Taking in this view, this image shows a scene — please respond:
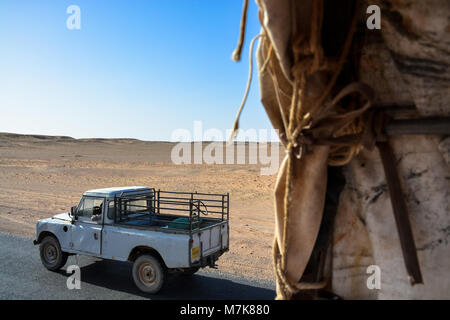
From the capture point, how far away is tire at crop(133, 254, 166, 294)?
22.7 feet

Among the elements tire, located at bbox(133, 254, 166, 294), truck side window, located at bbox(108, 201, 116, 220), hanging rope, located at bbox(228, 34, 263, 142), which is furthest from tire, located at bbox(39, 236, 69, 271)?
hanging rope, located at bbox(228, 34, 263, 142)

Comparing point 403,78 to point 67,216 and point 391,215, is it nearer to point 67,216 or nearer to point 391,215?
point 391,215

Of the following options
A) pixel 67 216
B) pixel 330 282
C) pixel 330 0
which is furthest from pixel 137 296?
pixel 330 0

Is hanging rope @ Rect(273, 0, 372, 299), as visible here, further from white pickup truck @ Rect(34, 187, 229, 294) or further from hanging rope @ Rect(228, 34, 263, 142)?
white pickup truck @ Rect(34, 187, 229, 294)

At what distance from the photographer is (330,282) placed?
2.54 metres

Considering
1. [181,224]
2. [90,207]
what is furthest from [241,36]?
[90,207]

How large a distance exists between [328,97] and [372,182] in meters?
0.58

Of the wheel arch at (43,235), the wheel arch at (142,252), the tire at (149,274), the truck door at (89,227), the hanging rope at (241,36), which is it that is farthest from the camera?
the wheel arch at (43,235)

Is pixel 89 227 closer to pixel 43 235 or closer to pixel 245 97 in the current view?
pixel 43 235

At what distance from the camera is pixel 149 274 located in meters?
7.10

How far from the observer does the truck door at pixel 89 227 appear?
7531 millimetres

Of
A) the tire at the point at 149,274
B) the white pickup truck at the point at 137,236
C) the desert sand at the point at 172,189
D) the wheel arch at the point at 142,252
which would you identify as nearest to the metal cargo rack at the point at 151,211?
the white pickup truck at the point at 137,236

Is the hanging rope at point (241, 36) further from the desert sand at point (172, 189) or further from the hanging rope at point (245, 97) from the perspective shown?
the desert sand at point (172, 189)

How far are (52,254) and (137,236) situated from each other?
270 centimetres
